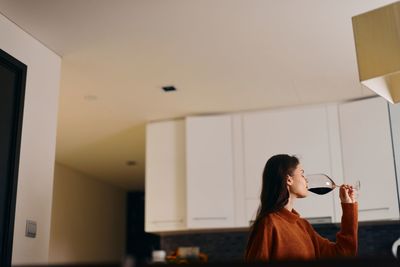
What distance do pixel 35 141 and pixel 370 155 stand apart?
2.35 m

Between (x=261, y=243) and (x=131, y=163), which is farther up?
(x=131, y=163)

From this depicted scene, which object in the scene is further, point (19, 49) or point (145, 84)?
point (145, 84)

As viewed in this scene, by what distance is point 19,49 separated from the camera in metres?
3.44

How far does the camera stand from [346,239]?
2623 mm

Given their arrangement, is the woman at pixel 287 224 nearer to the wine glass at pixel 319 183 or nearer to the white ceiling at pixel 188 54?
the wine glass at pixel 319 183

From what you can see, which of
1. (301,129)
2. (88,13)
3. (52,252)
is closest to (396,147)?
(301,129)

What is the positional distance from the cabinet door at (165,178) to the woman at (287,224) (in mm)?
2264

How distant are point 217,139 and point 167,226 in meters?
0.80

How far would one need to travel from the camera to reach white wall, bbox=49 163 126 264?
21.3 feet

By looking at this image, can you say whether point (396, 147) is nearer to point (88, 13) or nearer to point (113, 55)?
point (113, 55)

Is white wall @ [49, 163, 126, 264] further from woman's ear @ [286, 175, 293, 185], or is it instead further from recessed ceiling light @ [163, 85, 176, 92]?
woman's ear @ [286, 175, 293, 185]

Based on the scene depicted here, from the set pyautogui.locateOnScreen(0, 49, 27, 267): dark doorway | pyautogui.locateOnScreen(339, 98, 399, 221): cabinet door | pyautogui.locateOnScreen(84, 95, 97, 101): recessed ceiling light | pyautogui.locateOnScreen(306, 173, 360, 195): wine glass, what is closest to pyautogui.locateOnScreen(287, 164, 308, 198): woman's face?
pyautogui.locateOnScreen(306, 173, 360, 195): wine glass

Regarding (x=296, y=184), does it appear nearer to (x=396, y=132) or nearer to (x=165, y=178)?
(x=396, y=132)

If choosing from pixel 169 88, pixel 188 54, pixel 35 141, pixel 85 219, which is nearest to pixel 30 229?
pixel 35 141
